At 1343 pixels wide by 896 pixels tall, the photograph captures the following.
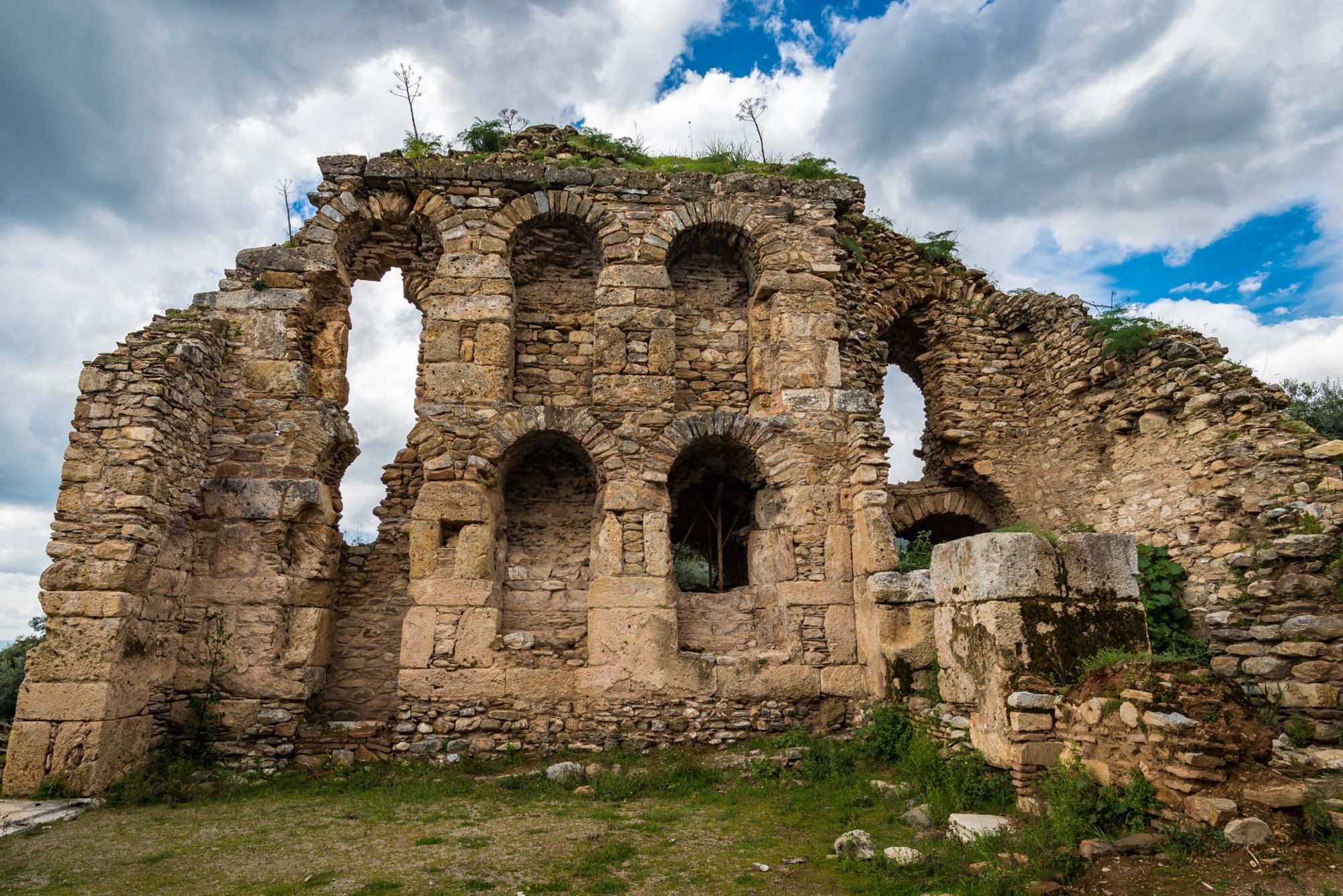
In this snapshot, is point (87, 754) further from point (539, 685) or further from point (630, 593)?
point (630, 593)

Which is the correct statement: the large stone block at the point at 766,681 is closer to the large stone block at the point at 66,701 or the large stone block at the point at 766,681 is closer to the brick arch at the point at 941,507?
the brick arch at the point at 941,507

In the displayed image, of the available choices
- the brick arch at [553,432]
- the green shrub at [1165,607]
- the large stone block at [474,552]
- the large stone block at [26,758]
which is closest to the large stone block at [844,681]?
the green shrub at [1165,607]

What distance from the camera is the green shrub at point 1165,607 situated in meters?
7.69

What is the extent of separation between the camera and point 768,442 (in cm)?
940

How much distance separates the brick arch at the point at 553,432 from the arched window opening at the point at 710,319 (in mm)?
1218

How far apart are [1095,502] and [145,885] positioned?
10560 mm

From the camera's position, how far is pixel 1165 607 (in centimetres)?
812

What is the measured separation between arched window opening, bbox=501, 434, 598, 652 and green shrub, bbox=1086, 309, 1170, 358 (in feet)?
22.6

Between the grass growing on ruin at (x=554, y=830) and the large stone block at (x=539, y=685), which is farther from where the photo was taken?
the large stone block at (x=539, y=685)

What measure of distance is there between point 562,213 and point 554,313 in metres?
1.35

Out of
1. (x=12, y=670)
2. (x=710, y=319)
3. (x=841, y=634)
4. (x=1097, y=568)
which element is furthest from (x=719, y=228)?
(x=12, y=670)

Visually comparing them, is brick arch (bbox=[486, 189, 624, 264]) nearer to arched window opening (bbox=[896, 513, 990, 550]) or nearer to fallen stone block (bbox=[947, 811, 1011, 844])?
arched window opening (bbox=[896, 513, 990, 550])

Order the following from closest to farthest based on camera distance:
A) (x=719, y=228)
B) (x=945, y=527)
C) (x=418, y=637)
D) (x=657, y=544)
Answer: (x=418, y=637), (x=657, y=544), (x=719, y=228), (x=945, y=527)

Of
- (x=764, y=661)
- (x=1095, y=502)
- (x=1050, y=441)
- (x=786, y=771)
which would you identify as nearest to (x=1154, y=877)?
(x=786, y=771)
